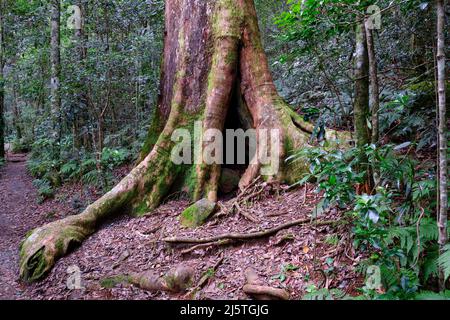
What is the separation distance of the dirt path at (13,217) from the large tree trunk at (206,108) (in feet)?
2.13

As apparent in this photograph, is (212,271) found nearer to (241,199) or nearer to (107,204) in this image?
Answer: (241,199)

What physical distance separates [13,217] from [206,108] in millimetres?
6487

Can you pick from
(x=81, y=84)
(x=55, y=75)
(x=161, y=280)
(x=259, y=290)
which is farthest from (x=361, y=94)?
(x=55, y=75)

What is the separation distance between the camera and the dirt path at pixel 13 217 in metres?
5.30

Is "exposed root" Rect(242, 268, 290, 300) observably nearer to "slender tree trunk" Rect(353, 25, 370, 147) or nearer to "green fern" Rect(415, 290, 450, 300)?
"green fern" Rect(415, 290, 450, 300)

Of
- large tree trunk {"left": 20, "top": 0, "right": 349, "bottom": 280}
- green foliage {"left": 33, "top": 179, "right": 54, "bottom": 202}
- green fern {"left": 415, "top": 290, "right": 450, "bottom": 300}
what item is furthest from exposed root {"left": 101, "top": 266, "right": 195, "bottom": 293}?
green foliage {"left": 33, "top": 179, "right": 54, "bottom": 202}

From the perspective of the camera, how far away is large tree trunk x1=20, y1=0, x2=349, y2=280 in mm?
5906

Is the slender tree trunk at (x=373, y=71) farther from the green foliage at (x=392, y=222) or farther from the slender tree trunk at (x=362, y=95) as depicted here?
the green foliage at (x=392, y=222)

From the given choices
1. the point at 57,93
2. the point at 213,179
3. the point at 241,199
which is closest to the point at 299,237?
the point at 241,199

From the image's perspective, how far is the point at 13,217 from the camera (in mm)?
9398

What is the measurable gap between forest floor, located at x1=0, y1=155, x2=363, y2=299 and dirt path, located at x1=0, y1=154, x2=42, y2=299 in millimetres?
32

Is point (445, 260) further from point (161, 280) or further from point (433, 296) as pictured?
point (161, 280)

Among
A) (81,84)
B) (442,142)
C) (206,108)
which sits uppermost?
(81,84)
